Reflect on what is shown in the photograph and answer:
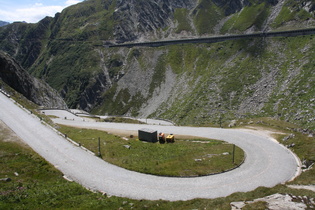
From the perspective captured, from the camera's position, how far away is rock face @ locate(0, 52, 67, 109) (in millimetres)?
83438

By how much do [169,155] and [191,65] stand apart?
345 ft

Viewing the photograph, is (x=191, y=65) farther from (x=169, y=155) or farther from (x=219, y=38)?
(x=169, y=155)

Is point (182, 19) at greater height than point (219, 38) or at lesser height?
greater

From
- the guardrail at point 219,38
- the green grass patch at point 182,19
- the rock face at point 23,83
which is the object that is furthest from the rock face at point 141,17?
the rock face at point 23,83

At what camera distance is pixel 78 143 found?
1388 inches

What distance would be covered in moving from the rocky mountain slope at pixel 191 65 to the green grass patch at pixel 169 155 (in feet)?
122

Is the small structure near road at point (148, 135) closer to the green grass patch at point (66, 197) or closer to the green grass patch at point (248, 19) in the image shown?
the green grass patch at point (66, 197)

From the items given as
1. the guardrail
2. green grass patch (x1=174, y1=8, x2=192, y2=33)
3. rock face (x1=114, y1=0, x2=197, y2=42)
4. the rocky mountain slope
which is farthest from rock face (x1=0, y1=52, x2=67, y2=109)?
green grass patch (x1=174, y1=8, x2=192, y2=33)

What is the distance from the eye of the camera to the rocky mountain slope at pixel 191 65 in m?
85.8

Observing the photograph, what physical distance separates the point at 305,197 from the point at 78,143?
29.0m

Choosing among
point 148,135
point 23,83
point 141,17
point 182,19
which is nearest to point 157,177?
point 148,135

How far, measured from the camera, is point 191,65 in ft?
434

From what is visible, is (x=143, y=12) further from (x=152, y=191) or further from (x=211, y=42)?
(x=152, y=191)

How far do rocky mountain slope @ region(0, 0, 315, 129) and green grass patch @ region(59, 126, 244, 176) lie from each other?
37052mm
